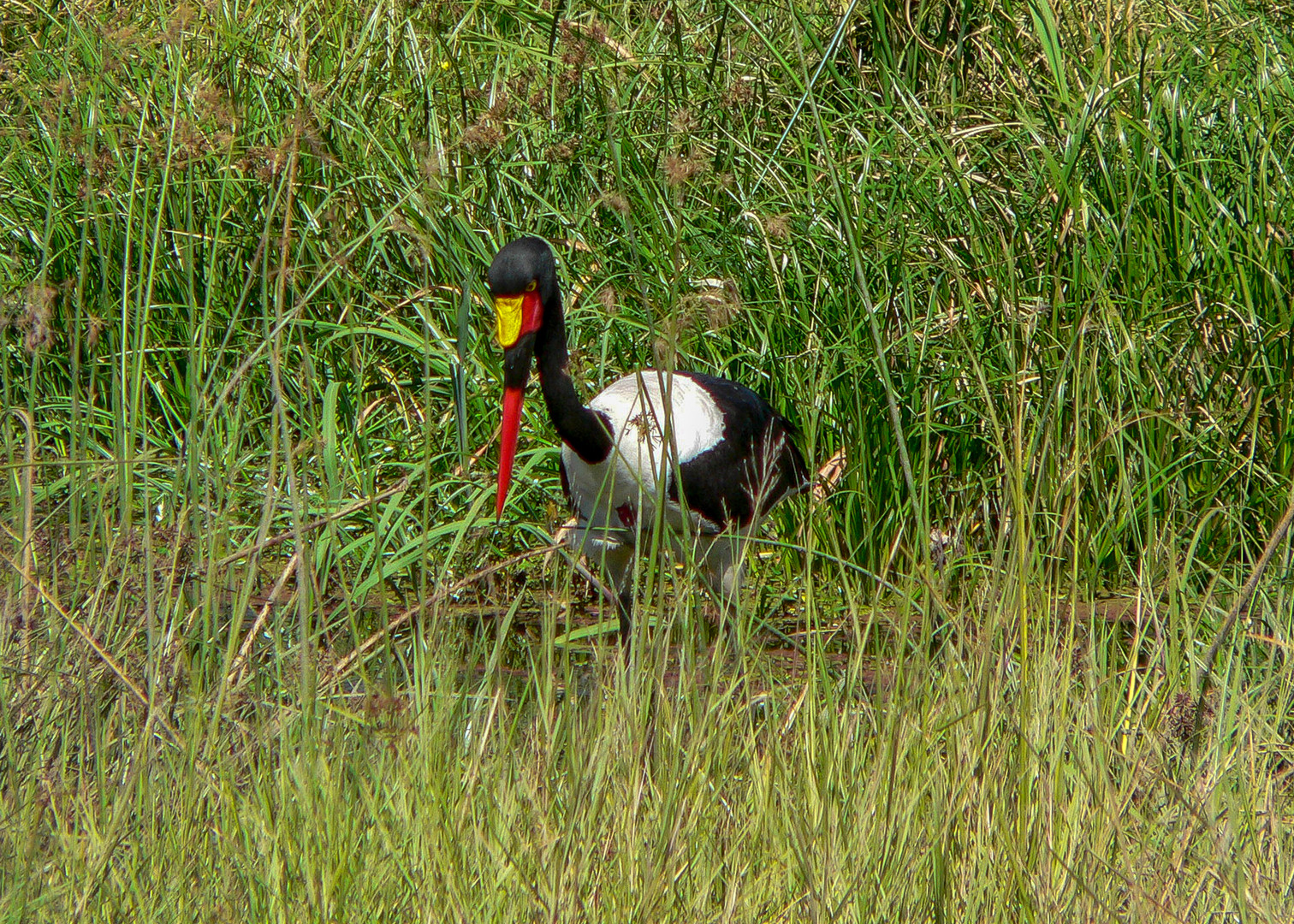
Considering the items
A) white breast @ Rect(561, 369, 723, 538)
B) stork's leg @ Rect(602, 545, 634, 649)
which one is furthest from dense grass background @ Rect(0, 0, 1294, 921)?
white breast @ Rect(561, 369, 723, 538)

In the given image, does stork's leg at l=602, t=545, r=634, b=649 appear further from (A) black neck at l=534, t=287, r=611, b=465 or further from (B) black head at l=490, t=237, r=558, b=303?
(B) black head at l=490, t=237, r=558, b=303

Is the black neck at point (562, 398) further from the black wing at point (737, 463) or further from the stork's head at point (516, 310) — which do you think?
the black wing at point (737, 463)

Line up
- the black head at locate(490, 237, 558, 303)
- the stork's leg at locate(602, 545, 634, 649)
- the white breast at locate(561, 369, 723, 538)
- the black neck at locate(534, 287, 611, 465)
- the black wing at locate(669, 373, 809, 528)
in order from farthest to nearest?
1. the stork's leg at locate(602, 545, 634, 649)
2. the black wing at locate(669, 373, 809, 528)
3. the white breast at locate(561, 369, 723, 538)
4. the black neck at locate(534, 287, 611, 465)
5. the black head at locate(490, 237, 558, 303)

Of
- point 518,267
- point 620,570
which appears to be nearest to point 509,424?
point 518,267

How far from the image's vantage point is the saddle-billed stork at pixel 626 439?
9.79 feet

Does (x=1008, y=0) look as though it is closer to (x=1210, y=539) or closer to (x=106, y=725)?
(x=1210, y=539)

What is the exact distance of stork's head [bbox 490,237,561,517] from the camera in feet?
9.65

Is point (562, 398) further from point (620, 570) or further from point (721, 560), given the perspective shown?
point (620, 570)

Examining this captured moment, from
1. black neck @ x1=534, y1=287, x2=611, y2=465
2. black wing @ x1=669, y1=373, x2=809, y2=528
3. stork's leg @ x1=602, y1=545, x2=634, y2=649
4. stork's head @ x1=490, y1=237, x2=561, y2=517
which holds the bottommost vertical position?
stork's leg @ x1=602, y1=545, x2=634, y2=649

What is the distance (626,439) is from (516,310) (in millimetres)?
550

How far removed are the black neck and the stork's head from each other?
0.11m

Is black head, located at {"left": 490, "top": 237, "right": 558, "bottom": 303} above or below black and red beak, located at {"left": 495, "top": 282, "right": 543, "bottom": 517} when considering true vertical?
above

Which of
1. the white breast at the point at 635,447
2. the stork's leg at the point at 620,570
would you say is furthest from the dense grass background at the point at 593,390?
the white breast at the point at 635,447

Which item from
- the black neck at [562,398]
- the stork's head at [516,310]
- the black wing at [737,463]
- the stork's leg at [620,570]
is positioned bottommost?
the stork's leg at [620,570]
